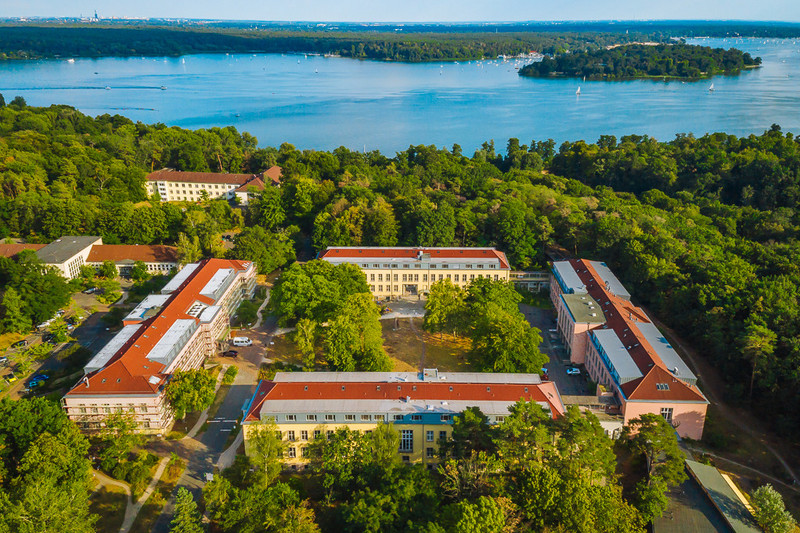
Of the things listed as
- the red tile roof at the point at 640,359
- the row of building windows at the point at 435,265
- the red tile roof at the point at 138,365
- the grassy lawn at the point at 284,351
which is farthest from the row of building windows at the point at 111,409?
the red tile roof at the point at 640,359

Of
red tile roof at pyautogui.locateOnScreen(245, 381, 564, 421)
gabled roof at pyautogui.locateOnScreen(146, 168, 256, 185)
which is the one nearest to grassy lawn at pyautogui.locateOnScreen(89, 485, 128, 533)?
red tile roof at pyautogui.locateOnScreen(245, 381, 564, 421)

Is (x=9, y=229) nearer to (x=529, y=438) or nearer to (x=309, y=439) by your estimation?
(x=309, y=439)

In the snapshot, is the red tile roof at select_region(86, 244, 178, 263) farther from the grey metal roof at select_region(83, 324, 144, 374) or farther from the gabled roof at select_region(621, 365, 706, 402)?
the gabled roof at select_region(621, 365, 706, 402)

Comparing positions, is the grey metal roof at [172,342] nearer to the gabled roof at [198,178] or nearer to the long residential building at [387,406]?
the long residential building at [387,406]

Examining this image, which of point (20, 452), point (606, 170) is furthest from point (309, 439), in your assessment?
point (606, 170)

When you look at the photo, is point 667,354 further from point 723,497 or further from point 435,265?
point 435,265
